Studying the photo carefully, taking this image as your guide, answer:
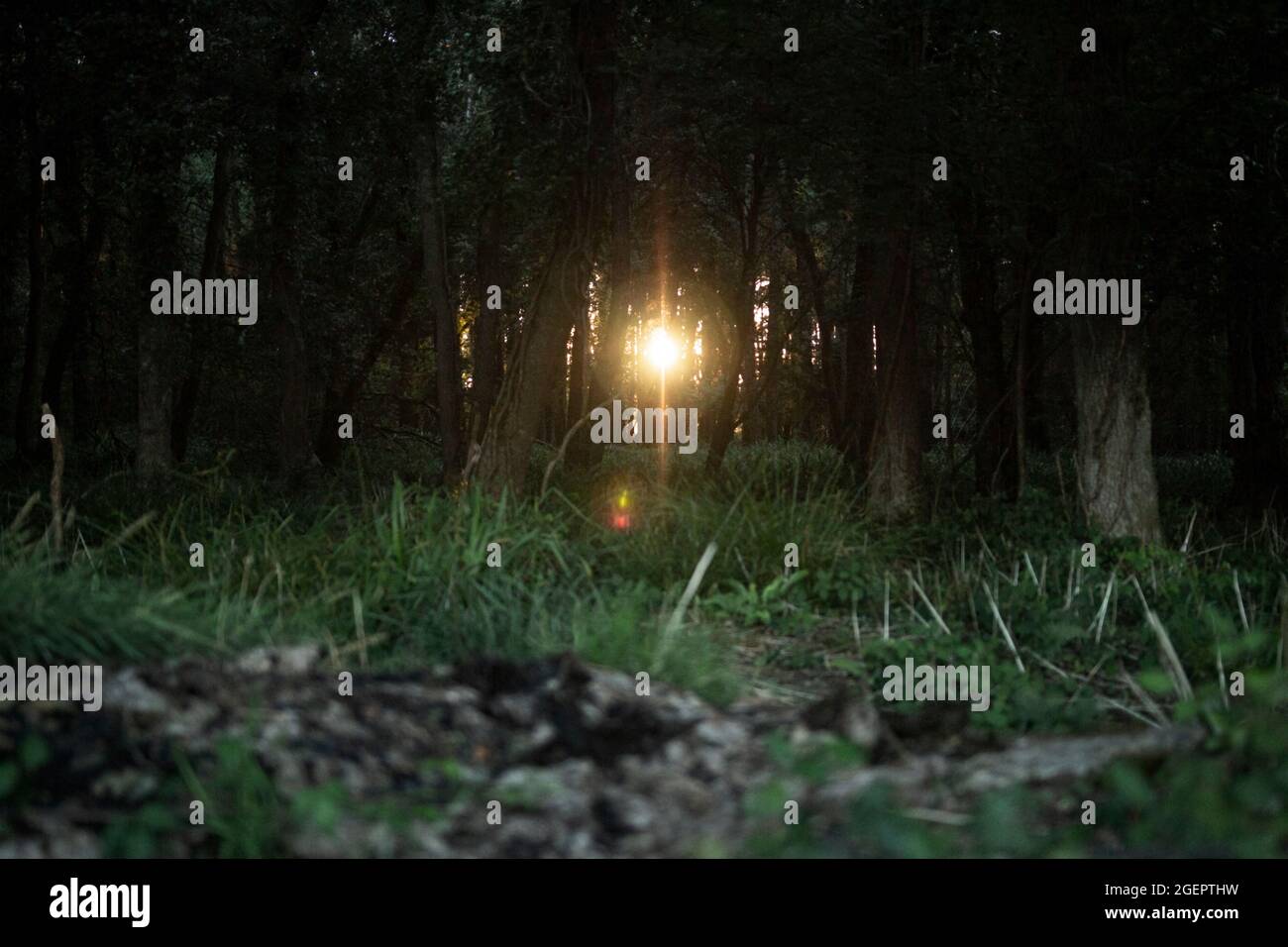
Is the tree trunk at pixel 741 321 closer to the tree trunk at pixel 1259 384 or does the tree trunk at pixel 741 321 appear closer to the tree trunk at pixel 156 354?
the tree trunk at pixel 1259 384

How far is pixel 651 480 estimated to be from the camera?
1238 cm

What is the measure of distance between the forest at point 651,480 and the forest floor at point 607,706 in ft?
0.09

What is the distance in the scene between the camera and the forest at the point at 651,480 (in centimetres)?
432

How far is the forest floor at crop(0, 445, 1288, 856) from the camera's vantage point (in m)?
4.04

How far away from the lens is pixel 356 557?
7.94 metres

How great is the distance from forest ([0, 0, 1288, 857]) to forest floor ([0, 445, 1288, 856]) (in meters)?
0.03

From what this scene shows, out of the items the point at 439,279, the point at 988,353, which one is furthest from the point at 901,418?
the point at 439,279

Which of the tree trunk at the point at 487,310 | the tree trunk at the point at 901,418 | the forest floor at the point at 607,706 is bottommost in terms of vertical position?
the forest floor at the point at 607,706

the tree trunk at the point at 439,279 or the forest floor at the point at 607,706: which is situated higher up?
the tree trunk at the point at 439,279

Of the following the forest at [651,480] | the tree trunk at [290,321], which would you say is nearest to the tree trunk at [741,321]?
the forest at [651,480]

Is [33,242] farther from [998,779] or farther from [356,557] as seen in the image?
[998,779]

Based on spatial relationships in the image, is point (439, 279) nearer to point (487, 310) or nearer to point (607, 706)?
point (487, 310)

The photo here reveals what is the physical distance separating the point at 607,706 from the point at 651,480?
7296mm
